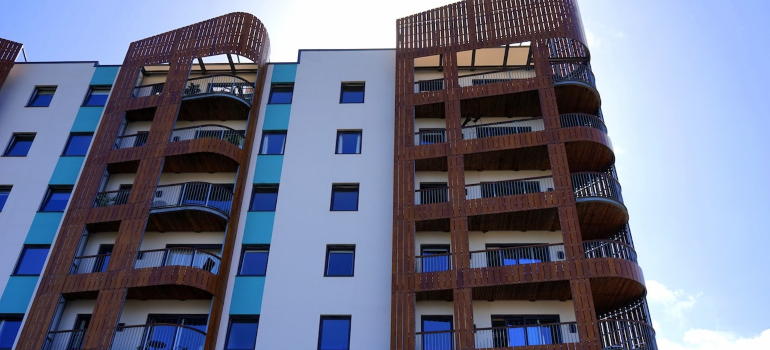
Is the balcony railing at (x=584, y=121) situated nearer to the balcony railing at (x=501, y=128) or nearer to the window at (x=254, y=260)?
the balcony railing at (x=501, y=128)

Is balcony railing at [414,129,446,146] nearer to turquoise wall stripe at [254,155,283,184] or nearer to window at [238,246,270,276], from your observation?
turquoise wall stripe at [254,155,283,184]

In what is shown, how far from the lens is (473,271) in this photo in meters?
23.6

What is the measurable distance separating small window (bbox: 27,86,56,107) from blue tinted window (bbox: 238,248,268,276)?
1547 cm

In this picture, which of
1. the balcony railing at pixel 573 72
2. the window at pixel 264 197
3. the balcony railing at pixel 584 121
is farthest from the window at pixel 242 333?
the balcony railing at pixel 573 72

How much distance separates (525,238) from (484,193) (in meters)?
2.50

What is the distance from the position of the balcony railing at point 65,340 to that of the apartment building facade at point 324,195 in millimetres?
75

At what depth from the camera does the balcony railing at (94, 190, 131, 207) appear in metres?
27.8

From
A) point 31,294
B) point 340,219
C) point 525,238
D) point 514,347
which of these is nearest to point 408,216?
point 340,219

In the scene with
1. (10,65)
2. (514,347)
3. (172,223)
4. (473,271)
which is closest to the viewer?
(514,347)

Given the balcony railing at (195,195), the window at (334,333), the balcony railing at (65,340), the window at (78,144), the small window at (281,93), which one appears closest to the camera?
the window at (334,333)

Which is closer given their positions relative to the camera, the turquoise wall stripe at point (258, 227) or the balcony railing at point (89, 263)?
the balcony railing at point (89, 263)

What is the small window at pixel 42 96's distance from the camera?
33.5 metres

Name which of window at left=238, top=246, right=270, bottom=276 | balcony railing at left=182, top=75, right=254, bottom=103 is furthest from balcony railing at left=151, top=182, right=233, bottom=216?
balcony railing at left=182, top=75, right=254, bottom=103

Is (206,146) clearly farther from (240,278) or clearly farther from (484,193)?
(484,193)
